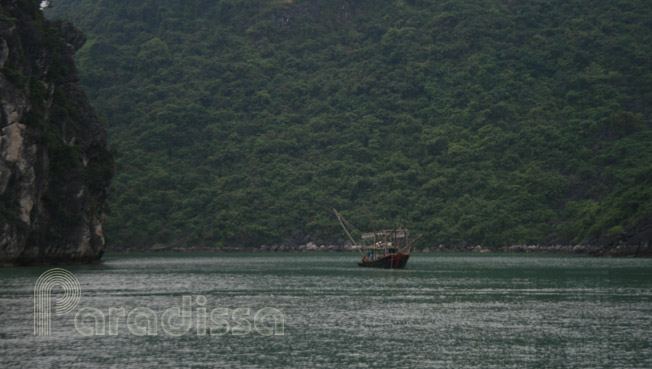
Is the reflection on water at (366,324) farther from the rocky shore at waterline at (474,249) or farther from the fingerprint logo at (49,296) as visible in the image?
the rocky shore at waterline at (474,249)

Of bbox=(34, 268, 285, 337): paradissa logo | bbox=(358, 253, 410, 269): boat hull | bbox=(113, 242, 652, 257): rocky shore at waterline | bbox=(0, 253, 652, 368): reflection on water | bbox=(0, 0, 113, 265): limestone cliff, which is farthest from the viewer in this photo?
bbox=(113, 242, 652, 257): rocky shore at waterline

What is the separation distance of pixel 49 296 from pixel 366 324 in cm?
2450

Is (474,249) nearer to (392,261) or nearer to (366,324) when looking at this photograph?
(392,261)

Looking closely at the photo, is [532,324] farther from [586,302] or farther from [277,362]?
[277,362]

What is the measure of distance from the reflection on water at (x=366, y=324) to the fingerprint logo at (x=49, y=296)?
0.63 meters

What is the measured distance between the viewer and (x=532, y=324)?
40.1 meters

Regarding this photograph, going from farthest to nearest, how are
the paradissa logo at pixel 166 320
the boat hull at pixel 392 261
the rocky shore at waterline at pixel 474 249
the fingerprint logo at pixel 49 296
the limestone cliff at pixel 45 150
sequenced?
the rocky shore at waterline at pixel 474 249
the boat hull at pixel 392 261
the limestone cliff at pixel 45 150
the fingerprint logo at pixel 49 296
the paradissa logo at pixel 166 320

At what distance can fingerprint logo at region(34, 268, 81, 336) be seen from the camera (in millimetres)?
40000

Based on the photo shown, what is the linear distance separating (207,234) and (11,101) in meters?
95.0

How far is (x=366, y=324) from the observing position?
40531mm

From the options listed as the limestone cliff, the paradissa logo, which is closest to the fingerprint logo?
the paradissa logo

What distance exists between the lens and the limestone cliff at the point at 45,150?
75.7 meters

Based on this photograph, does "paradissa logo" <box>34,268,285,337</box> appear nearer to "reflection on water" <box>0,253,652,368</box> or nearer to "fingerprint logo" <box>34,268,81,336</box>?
"fingerprint logo" <box>34,268,81,336</box>

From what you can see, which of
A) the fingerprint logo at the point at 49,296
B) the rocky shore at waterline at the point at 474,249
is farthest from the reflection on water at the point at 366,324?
the rocky shore at waterline at the point at 474,249
